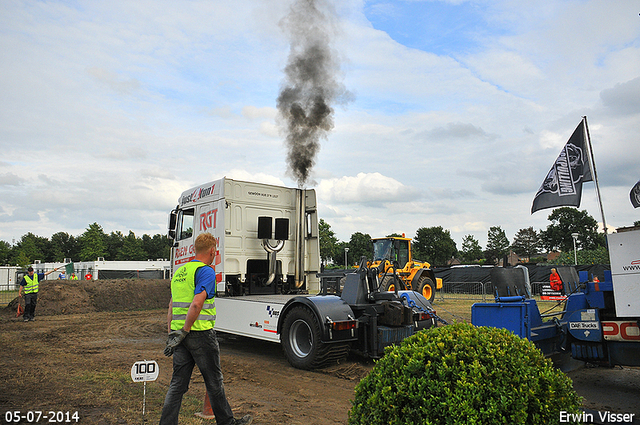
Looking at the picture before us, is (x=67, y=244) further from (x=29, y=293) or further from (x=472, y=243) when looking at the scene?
(x=29, y=293)

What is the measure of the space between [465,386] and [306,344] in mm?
5043

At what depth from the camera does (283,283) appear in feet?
33.5

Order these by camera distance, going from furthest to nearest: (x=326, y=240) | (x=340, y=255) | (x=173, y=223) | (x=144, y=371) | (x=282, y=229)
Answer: (x=340, y=255)
(x=326, y=240)
(x=173, y=223)
(x=282, y=229)
(x=144, y=371)

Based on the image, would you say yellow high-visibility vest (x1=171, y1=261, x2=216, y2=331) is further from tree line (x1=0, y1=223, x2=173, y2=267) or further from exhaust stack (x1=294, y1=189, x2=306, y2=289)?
tree line (x1=0, y1=223, x2=173, y2=267)

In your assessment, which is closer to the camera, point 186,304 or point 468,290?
point 186,304

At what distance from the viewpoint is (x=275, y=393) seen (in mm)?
5941

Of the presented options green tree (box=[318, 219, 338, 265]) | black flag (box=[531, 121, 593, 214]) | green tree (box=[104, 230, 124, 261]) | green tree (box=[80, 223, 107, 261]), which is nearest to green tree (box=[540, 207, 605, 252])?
green tree (box=[318, 219, 338, 265])

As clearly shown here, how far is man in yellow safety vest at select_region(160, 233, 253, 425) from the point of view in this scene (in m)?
3.97

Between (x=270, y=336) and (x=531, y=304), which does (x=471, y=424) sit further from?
(x=270, y=336)

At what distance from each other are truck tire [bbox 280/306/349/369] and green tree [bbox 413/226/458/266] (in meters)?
71.5

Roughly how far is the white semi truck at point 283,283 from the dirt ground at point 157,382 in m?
0.53

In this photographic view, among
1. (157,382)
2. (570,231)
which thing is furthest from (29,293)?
(570,231)

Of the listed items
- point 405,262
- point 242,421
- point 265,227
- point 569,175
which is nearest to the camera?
point 242,421

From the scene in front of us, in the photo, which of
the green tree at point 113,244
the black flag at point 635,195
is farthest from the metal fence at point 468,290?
the green tree at point 113,244
